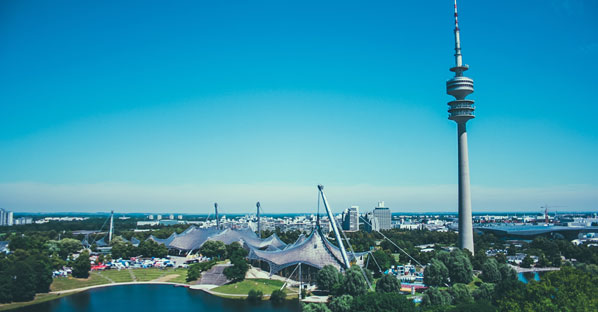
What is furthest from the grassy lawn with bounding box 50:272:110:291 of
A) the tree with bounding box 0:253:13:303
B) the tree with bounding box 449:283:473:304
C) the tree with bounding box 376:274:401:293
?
the tree with bounding box 449:283:473:304

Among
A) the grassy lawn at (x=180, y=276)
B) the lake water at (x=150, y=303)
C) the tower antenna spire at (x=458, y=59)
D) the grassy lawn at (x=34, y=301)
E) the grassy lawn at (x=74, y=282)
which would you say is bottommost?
the lake water at (x=150, y=303)

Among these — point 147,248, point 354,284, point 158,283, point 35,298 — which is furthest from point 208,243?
point 354,284

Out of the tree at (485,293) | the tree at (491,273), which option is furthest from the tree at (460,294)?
the tree at (491,273)

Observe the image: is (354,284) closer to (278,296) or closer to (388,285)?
(388,285)

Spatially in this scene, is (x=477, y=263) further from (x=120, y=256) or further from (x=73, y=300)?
(x=120, y=256)

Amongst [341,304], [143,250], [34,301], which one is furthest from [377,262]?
[143,250]

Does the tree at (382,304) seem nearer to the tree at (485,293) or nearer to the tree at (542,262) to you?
the tree at (485,293)
